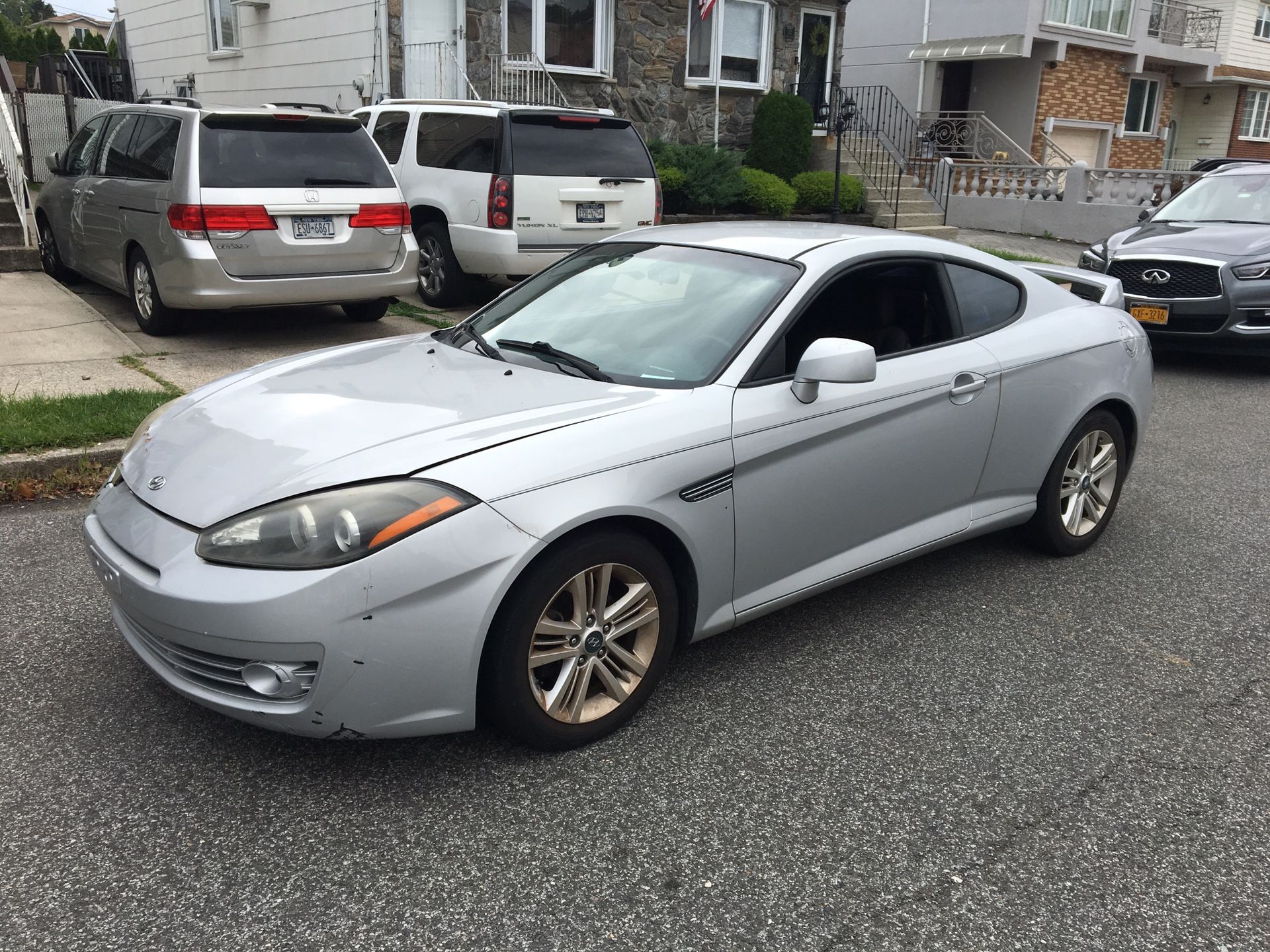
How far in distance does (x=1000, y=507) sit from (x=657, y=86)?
14.1m

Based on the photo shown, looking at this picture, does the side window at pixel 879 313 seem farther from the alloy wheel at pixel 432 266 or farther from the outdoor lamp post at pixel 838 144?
the outdoor lamp post at pixel 838 144

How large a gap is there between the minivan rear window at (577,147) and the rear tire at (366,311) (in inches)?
66.6

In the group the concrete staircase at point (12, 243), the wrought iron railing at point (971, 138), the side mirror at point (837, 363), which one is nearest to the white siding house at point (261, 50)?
the concrete staircase at point (12, 243)

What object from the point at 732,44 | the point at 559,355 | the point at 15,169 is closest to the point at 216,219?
the point at 559,355

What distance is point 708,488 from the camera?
11.1 ft

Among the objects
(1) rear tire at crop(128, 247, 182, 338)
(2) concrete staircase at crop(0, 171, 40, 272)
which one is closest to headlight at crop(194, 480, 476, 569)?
(1) rear tire at crop(128, 247, 182, 338)

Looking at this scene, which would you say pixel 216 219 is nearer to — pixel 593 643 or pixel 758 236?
pixel 758 236

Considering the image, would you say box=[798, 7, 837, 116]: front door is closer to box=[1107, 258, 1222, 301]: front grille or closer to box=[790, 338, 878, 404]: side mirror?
box=[1107, 258, 1222, 301]: front grille

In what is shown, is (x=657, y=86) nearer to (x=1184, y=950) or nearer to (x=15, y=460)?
(x=15, y=460)

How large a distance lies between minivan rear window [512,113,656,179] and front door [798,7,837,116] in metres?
11.0

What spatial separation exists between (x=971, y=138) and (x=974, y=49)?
6.63 feet

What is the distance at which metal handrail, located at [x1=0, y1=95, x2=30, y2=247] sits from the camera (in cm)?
1109

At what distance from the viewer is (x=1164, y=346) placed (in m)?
9.89

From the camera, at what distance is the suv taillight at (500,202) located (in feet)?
31.0
